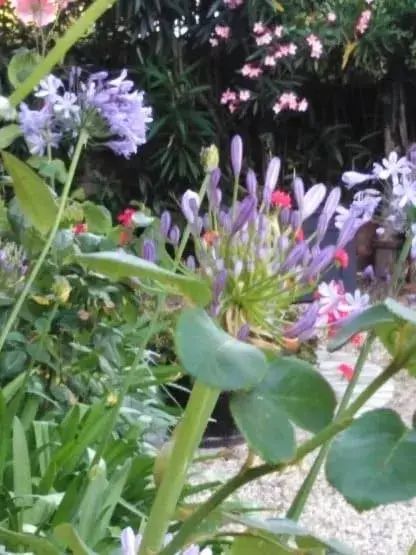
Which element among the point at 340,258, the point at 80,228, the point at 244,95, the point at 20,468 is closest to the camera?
the point at 20,468

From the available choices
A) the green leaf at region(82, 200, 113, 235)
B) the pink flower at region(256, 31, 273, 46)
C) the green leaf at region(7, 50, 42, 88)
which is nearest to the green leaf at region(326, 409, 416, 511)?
the green leaf at region(7, 50, 42, 88)

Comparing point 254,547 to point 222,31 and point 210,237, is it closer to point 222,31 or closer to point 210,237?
point 210,237

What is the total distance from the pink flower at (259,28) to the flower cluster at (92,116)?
17.3 feet

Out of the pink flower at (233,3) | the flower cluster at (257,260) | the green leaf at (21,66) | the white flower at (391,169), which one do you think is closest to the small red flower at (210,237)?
the flower cluster at (257,260)

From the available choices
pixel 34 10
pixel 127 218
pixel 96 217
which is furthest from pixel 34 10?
pixel 127 218

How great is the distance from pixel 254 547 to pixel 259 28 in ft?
21.5

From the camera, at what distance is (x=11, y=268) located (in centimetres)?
231

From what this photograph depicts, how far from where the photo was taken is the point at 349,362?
5184 millimetres

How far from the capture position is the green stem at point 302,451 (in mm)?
293

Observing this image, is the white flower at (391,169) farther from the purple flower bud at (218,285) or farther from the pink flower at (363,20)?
the pink flower at (363,20)

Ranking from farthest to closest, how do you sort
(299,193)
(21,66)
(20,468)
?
1. (20,468)
2. (21,66)
3. (299,193)

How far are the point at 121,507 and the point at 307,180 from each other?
5.99 m

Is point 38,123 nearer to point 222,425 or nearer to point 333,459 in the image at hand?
point 333,459

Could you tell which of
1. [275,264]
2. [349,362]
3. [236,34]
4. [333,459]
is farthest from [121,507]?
[236,34]
